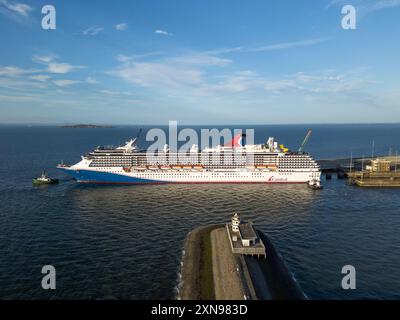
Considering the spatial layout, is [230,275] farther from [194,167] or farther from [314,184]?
[314,184]

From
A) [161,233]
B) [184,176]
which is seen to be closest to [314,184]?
[184,176]

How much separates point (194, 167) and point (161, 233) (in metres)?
33.3

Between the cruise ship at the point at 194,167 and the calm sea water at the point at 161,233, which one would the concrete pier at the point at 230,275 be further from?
the cruise ship at the point at 194,167

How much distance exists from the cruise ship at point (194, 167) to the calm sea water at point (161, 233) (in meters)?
3.93

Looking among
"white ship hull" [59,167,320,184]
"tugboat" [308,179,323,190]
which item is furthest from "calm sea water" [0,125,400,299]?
"white ship hull" [59,167,320,184]

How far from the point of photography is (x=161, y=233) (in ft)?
128

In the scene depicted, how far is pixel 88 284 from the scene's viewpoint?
27281mm

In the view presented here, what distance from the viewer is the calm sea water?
27.6m

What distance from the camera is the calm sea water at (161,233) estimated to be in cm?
2759

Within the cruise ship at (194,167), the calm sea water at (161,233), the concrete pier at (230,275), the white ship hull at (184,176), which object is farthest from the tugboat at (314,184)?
the concrete pier at (230,275)

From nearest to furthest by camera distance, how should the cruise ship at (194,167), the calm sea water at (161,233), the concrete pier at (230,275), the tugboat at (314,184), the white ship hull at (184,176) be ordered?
the concrete pier at (230,275), the calm sea water at (161,233), the tugboat at (314,184), the white ship hull at (184,176), the cruise ship at (194,167)
